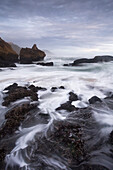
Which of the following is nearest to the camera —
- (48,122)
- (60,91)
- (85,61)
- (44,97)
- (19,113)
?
(48,122)

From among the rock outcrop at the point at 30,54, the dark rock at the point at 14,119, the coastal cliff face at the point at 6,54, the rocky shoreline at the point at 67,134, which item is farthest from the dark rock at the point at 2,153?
the rock outcrop at the point at 30,54

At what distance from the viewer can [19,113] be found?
14.1ft

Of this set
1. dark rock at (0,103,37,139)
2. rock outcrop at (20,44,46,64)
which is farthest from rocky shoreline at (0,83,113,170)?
rock outcrop at (20,44,46,64)

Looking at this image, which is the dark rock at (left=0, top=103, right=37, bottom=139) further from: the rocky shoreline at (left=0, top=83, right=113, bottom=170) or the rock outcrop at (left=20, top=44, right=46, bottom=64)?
the rock outcrop at (left=20, top=44, right=46, bottom=64)

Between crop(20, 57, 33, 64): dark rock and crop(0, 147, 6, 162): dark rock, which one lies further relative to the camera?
crop(20, 57, 33, 64): dark rock

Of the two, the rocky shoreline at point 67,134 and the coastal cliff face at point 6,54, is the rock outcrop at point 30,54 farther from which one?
the rocky shoreline at point 67,134

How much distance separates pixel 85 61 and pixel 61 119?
89.8ft

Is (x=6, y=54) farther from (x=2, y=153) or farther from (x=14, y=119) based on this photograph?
(x=2, y=153)

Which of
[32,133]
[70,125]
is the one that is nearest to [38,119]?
[32,133]

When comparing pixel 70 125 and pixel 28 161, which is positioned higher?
pixel 70 125

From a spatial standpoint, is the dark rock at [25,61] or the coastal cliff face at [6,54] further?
the dark rock at [25,61]

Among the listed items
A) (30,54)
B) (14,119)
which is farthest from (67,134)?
(30,54)

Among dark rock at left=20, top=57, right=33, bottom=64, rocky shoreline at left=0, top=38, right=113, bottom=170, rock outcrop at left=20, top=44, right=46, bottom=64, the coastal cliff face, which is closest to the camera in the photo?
rocky shoreline at left=0, top=38, right=113, bottom=170

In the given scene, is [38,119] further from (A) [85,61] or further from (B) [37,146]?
(A) [85,61]
